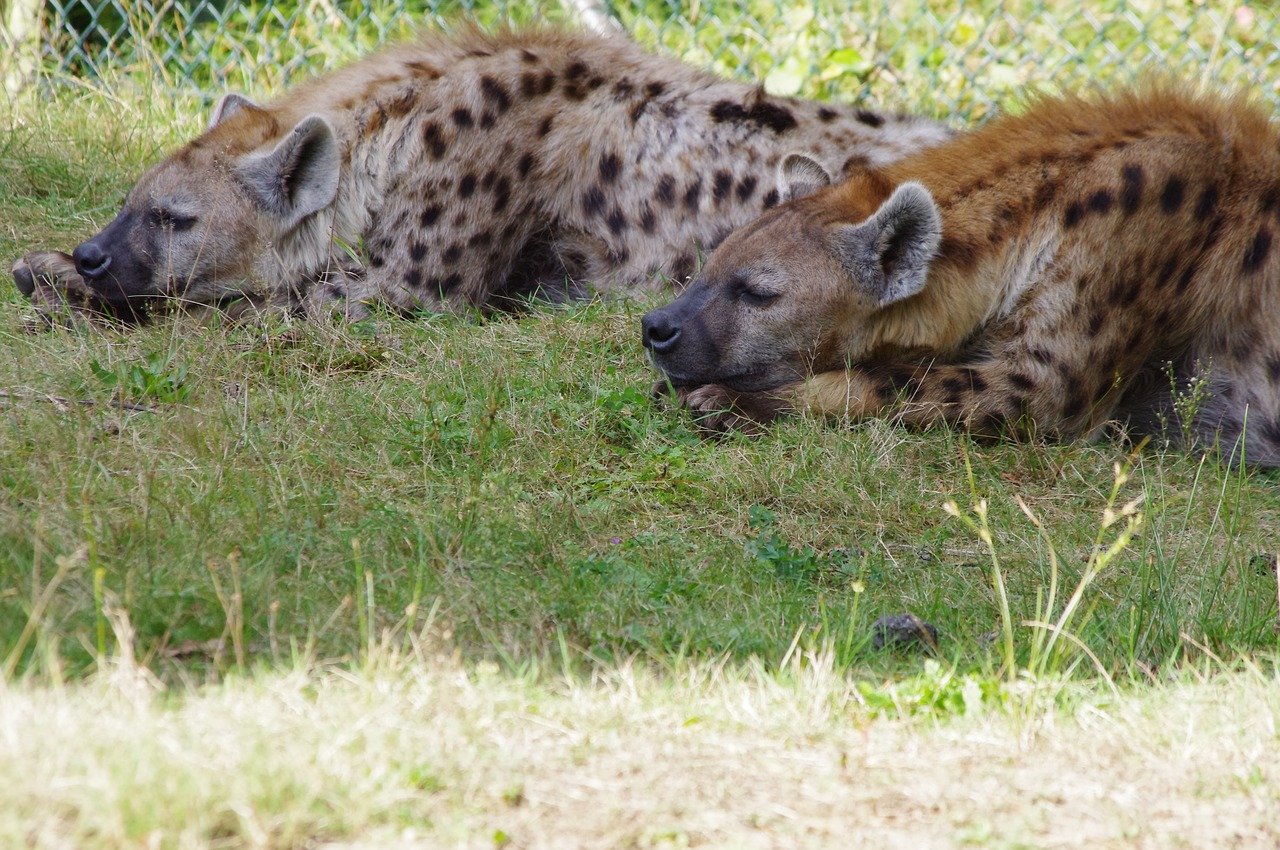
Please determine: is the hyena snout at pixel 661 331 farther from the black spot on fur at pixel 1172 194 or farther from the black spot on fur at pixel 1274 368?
the black spot on fur at pixel 1274 368

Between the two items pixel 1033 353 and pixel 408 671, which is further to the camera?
pixel 1033 353

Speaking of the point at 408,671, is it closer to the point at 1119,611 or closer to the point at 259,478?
the point at 259,478

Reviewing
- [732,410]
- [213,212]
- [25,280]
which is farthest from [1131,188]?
[25,280]

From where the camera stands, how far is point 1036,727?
7.91 feet

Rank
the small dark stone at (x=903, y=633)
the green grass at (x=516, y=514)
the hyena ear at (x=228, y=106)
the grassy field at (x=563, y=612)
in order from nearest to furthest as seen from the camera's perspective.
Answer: the grassy field at (x=563, y=612)
the green grass at (x=516, y=514)
the small dark stone at (x=903, y=633)
the hyena ear at (x=228, y=106)

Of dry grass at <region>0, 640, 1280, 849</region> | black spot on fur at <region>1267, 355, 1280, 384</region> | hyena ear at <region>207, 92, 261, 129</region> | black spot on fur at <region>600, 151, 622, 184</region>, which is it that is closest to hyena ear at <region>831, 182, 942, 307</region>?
black spot on fur at <region>1267, 355, 1280, 384</region>

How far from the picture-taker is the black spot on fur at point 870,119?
5004 millimetres

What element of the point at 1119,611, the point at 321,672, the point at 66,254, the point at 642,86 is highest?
the point at 642,86

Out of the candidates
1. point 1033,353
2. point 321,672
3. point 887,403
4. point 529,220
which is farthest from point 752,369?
point 321,672

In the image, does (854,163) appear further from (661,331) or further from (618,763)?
(618,763)

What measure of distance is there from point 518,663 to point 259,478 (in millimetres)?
986

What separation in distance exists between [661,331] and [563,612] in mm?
1393

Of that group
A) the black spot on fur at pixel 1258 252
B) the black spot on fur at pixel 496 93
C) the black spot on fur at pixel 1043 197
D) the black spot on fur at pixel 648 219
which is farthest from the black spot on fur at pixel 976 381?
the black spot on fur at pixel 496 93

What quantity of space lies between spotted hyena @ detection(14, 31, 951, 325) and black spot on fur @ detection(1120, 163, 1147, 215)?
938mm
